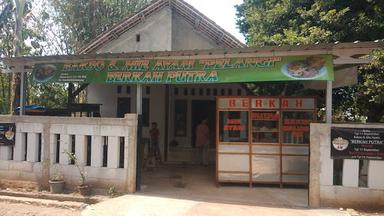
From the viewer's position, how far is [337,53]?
8.95 metres

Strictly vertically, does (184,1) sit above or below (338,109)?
above

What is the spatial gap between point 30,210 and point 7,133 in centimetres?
293

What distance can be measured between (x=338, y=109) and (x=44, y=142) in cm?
1164

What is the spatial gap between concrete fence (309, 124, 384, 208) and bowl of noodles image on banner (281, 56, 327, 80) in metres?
1.06

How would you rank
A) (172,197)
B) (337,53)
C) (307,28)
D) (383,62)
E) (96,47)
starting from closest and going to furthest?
(337,53)
(172,197)
(383,62)
(307,28)
(96,47)

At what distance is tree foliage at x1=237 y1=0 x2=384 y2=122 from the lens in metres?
13.7

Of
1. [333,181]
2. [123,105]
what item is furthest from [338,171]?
[123,105]

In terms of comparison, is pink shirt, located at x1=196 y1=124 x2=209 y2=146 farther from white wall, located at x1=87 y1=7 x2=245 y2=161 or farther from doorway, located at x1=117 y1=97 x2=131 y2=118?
doorway, located at x1=117 y1=97 x2=131 y2=118

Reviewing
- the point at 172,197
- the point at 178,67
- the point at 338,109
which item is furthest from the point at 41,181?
the point at 338,109

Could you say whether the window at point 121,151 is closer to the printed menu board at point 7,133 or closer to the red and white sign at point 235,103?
the red and white sign at point 235,103

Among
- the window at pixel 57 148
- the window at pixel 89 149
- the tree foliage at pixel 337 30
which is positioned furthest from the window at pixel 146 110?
the window at pixel 57 148

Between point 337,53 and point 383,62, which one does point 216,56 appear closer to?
point 337,53

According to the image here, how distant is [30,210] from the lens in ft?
29.9

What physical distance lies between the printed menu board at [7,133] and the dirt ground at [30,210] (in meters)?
2.07
